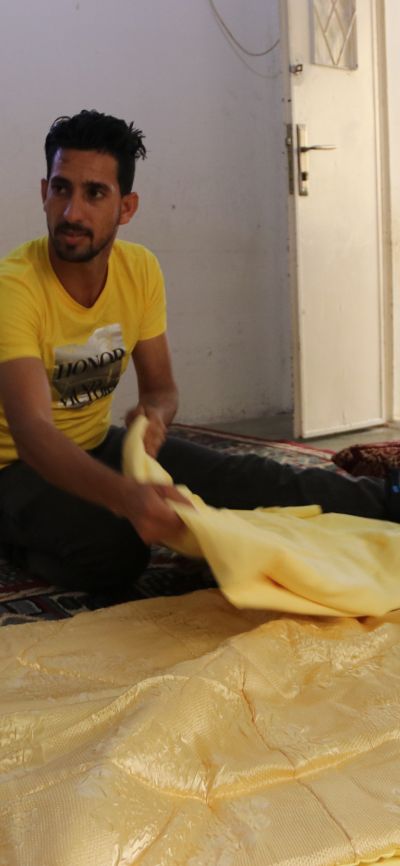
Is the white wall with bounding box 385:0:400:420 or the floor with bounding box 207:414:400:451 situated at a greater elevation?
the white wall with bounding box 385:0:400:420

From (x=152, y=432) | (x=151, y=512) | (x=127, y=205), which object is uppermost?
(x=127, y=205)

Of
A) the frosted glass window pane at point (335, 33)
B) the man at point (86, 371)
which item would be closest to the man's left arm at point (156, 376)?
the man at point (86, 371)

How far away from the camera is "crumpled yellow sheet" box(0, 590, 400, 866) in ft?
3.43

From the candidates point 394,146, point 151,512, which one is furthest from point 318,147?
point 151,512

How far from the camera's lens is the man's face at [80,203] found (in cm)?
210

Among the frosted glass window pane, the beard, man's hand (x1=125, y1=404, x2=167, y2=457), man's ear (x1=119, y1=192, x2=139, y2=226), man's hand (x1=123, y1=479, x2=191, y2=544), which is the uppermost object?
the frosted glass window pane

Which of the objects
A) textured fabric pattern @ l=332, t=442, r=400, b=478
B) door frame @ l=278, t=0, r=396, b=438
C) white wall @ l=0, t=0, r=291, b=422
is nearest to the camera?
textured fabric pattern @ l=332, t=442, r=400, b=478

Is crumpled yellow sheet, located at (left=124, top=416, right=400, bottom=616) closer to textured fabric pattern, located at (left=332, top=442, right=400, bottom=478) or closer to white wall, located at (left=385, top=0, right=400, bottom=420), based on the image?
textured fabric pattern, located at (left=332, top=442, right=400, bottom=478)

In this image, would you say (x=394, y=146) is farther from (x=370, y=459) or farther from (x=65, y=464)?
(x=65, y=464)

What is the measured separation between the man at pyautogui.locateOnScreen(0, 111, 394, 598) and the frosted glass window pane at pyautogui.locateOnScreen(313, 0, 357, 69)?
7.74 ft

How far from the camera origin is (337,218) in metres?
4.45

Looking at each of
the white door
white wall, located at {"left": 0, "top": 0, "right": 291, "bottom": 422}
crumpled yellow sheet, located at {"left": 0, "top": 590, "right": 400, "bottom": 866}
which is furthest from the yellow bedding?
white wall, located at {"left": 0, "top": 0, "right": 291, "bottom": 422}

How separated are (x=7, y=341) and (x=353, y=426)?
291cm

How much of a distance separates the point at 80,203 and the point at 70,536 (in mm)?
740
